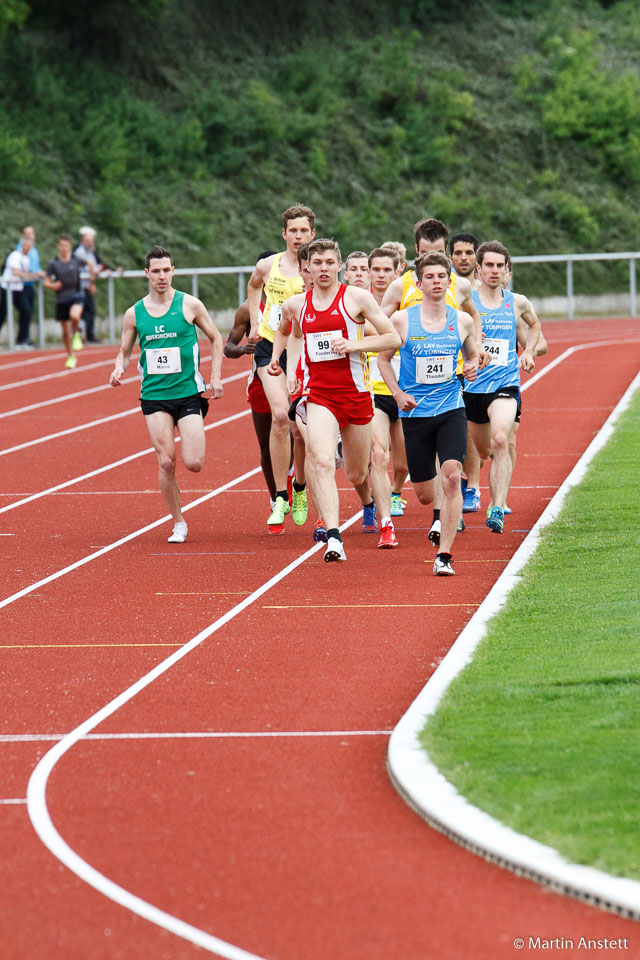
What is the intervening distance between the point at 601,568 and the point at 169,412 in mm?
3631

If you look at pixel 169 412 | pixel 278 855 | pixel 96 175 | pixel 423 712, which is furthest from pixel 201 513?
pixel 96 175

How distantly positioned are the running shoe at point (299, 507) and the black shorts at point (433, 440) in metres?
1.73

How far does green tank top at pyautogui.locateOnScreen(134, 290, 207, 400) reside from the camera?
38.7 ft

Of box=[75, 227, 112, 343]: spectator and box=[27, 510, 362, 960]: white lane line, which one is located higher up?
box=[75, 227, 112, 343]: spectator

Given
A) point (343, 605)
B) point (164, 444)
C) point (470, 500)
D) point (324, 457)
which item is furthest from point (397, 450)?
point (343, 605)

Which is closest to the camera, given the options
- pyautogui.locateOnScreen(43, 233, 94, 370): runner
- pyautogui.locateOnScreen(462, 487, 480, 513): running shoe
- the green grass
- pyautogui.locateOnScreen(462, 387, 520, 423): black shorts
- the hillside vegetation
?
the green grass

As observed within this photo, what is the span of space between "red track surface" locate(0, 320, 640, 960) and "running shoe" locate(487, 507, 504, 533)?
14 cm

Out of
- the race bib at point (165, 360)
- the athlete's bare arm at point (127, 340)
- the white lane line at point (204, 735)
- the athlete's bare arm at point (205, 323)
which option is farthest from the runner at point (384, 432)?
the white lane line at point (204, 735)

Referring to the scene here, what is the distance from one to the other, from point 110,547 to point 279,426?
→ 1514mm

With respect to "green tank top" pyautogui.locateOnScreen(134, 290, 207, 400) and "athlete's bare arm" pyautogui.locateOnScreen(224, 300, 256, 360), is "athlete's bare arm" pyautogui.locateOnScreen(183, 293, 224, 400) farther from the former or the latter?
"athlete's bare arm" pyautogui.locateOnScreen(224, 300, 256, 360)

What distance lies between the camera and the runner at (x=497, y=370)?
11.8 m

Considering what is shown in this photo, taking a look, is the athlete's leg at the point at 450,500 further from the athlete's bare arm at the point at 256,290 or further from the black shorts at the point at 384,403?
the athlete's bare arm at the point at 256,290

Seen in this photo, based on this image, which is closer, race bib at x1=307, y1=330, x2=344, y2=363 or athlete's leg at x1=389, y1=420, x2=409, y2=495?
race bib at x1=307, y1=330, x2=344, y2=363

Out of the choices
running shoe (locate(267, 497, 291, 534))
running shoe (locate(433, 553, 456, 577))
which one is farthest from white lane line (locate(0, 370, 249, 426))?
running shoe (locate(433, 553, 456, 577))
